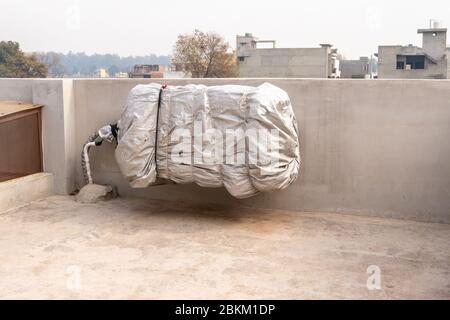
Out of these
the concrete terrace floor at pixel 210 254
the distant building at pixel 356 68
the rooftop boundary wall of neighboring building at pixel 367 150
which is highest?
the distant building at pixel 356 68

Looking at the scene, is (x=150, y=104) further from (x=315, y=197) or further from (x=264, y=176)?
(x=315, y=197)

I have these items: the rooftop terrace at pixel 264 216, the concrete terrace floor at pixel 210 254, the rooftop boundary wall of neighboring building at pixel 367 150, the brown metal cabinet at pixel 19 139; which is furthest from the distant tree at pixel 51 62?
the rooftop boundary wall of neighboring building at pixel 367 150

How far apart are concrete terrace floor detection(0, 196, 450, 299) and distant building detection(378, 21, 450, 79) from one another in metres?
31.6

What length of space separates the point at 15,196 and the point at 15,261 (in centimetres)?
207

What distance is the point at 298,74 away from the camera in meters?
35.2

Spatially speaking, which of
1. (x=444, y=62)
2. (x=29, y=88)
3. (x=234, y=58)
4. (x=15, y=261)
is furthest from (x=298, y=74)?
(x=15, y=261)

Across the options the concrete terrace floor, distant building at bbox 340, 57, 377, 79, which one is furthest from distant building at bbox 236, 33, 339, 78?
the concrete terrace floor

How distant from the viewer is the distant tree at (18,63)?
128 feet

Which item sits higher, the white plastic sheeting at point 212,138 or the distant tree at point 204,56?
the distant tree at point 204,56

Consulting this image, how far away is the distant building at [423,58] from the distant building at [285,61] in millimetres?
3921

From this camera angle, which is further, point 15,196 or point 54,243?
point 15,196

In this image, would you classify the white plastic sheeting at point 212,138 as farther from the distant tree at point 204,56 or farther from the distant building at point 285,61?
the distant tree at point 204,56

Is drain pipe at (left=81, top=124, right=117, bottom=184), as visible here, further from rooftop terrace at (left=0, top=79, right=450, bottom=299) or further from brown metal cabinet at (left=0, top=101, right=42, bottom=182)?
brown metal cabinet at (left=0, top=101, right=42, bottom=182)

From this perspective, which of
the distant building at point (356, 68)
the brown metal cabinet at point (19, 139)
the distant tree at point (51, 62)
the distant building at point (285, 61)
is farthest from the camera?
the distant tree at point (51, 62)
